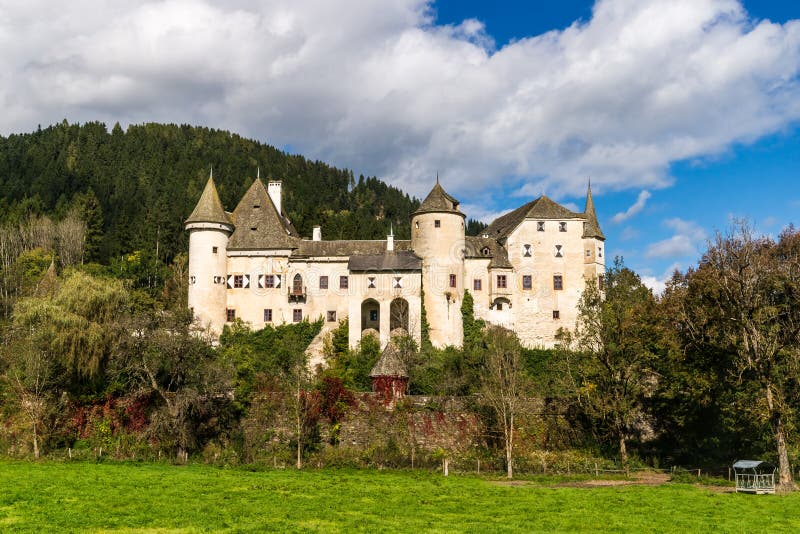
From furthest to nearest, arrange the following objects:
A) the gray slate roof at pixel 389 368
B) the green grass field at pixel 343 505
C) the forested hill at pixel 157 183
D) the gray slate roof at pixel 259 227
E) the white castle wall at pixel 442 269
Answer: the forested hill at pixel 157 183 → the gray slate roof at pixel 259 227 → the white castle wall at pixel 442 269 → the gray slate roof at pixel 389 368 → the green grass field at pixel 343 505

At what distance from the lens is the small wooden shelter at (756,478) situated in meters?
27.2

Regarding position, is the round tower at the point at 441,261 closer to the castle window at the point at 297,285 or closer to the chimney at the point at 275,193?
the castle window at the point at 297,285

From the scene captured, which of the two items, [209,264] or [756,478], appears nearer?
[756,478]

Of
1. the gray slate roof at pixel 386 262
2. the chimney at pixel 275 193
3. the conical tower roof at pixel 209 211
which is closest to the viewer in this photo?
the gray slate roof at pixel 386 262

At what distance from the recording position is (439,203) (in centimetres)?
5344

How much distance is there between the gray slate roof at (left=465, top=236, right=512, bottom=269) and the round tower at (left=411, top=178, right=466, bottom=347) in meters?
1.23

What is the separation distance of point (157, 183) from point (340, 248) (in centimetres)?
6731

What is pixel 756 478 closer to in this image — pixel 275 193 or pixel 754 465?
pixel 754 465

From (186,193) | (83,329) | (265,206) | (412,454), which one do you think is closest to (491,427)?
(412,454)

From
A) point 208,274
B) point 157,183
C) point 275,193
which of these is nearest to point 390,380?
point 208,274

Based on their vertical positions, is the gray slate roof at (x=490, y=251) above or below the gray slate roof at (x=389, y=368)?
above

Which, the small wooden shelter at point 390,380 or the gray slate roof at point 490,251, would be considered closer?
the small wooden shelter at point 390,380

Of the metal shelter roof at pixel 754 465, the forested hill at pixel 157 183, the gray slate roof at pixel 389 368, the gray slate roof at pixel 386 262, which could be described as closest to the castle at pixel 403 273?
the gray slate roof at pixel 386 262

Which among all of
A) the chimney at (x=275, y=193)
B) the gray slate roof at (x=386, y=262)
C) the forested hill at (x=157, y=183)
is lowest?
the gray slate roof at (x=386, y=262)
